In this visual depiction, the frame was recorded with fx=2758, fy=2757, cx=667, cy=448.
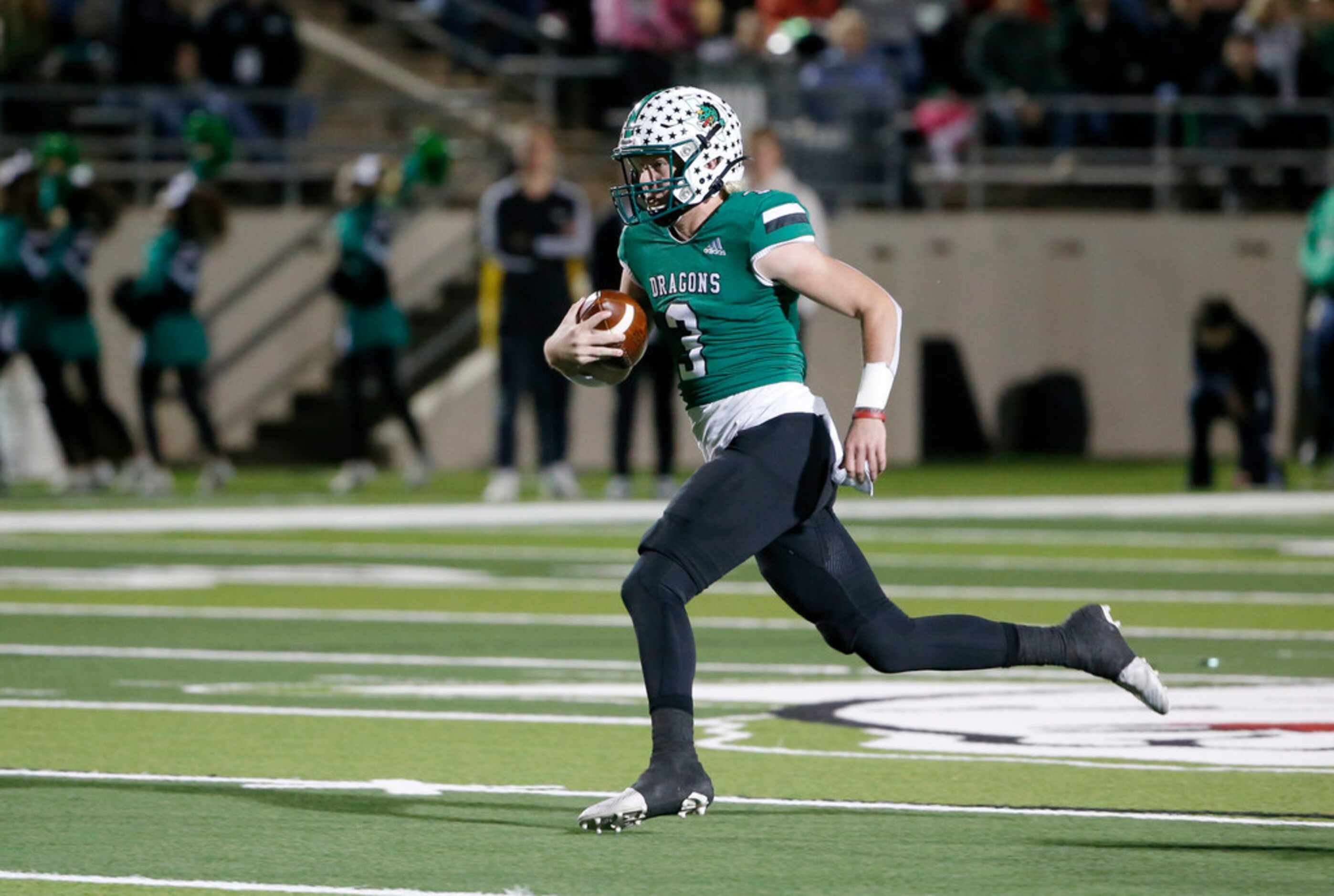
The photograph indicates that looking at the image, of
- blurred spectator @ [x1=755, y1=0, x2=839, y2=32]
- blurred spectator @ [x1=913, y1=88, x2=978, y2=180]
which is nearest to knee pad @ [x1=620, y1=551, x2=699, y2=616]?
blurred spectator @ [x1=913, y1=88, x2=978, y2=180]

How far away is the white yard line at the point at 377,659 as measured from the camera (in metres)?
10.2

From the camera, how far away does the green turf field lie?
618cm

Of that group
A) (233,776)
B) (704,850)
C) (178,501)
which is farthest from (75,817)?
(178,501)

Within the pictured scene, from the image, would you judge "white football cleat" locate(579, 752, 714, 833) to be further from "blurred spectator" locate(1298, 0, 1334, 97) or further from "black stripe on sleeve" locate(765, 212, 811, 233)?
"blurred spectator" locate(1298, 0, 1334, 97)

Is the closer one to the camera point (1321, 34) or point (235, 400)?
point (235, 400)

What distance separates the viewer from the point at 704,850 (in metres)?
6.36

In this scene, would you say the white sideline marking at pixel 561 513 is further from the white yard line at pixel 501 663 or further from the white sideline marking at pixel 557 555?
the white yard line at pixel 501 663

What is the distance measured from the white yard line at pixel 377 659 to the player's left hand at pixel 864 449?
347 centimetres

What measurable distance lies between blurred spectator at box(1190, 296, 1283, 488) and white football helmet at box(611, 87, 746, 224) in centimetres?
1256

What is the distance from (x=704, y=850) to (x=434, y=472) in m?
16.4

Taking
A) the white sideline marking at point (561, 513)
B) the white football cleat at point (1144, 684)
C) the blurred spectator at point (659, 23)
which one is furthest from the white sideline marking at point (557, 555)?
the blurred spectator at point (659, 23)

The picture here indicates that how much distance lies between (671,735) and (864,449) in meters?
0.83

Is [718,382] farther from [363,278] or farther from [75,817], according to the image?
[363,278]

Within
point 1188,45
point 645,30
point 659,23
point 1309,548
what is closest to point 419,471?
point 645,30
